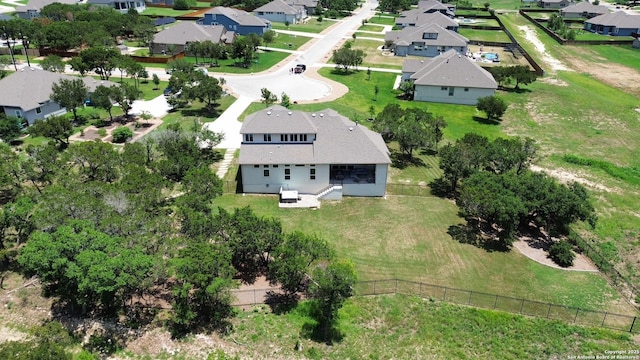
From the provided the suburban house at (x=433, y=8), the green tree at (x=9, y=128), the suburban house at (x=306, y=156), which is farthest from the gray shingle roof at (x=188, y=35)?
the suburban house at (x=433, y=8)

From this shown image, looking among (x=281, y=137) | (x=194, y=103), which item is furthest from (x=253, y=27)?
(x=281, y=137)

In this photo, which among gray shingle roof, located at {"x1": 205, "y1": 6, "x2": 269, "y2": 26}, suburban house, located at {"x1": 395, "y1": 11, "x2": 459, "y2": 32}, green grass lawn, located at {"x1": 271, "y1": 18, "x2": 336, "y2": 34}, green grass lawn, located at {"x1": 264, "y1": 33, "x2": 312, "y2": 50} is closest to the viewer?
green grass lawn, located at {"x1": 264, "y1": 33, "x2": 312, "y2": 50}

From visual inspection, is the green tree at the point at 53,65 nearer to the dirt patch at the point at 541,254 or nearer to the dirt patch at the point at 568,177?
the dirt patch at the point at 568,177

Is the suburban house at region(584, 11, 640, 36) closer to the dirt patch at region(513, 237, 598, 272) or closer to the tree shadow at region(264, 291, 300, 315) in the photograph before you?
the dirt patch at region(513, 237, 598, 272)

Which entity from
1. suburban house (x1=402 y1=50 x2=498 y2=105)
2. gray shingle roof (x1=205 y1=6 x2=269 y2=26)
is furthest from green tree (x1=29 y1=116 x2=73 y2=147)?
gray shingle roof (x1=205 y1=6 x2=269 y2=26)

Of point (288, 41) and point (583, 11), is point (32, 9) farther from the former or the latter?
point (583, 11)
